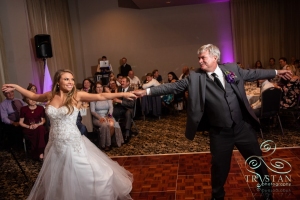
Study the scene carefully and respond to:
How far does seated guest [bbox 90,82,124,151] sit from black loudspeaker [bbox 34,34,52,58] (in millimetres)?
2977

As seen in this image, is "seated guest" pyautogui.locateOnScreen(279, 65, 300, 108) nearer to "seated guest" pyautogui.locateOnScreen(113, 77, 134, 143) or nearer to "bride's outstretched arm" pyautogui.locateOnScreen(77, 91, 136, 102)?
"seated guest" pyautogui.locateOnScreen(113, 77, 134, 143)

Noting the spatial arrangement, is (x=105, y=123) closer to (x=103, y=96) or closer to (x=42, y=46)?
(x=103, y=96)

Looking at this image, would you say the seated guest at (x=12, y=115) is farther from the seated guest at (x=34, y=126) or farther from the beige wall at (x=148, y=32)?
the beige wall at (x=148, y=32)

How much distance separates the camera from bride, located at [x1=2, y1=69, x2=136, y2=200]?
296 centimetres

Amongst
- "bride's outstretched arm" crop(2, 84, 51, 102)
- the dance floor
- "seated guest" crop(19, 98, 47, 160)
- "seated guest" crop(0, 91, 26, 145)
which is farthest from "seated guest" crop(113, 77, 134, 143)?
"bride's outstretched arm" crop(2, 84, 51, 102)

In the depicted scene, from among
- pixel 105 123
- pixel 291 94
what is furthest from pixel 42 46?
pixel 291 94

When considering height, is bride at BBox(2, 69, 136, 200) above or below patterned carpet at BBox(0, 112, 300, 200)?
above

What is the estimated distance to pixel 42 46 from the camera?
7984mm

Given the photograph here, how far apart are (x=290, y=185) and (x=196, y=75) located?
1685mm

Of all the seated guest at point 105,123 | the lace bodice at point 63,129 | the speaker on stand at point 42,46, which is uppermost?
the speaker on stand at point 42,46

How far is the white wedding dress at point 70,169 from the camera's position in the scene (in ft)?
9.70

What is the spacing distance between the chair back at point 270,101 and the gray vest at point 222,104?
2.44 metres

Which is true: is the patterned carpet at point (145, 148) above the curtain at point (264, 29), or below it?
below

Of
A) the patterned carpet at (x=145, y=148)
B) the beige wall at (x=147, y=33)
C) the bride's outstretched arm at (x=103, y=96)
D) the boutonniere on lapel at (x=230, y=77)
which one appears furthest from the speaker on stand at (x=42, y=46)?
the boutonniere on lapel at (x=230, y=77)
